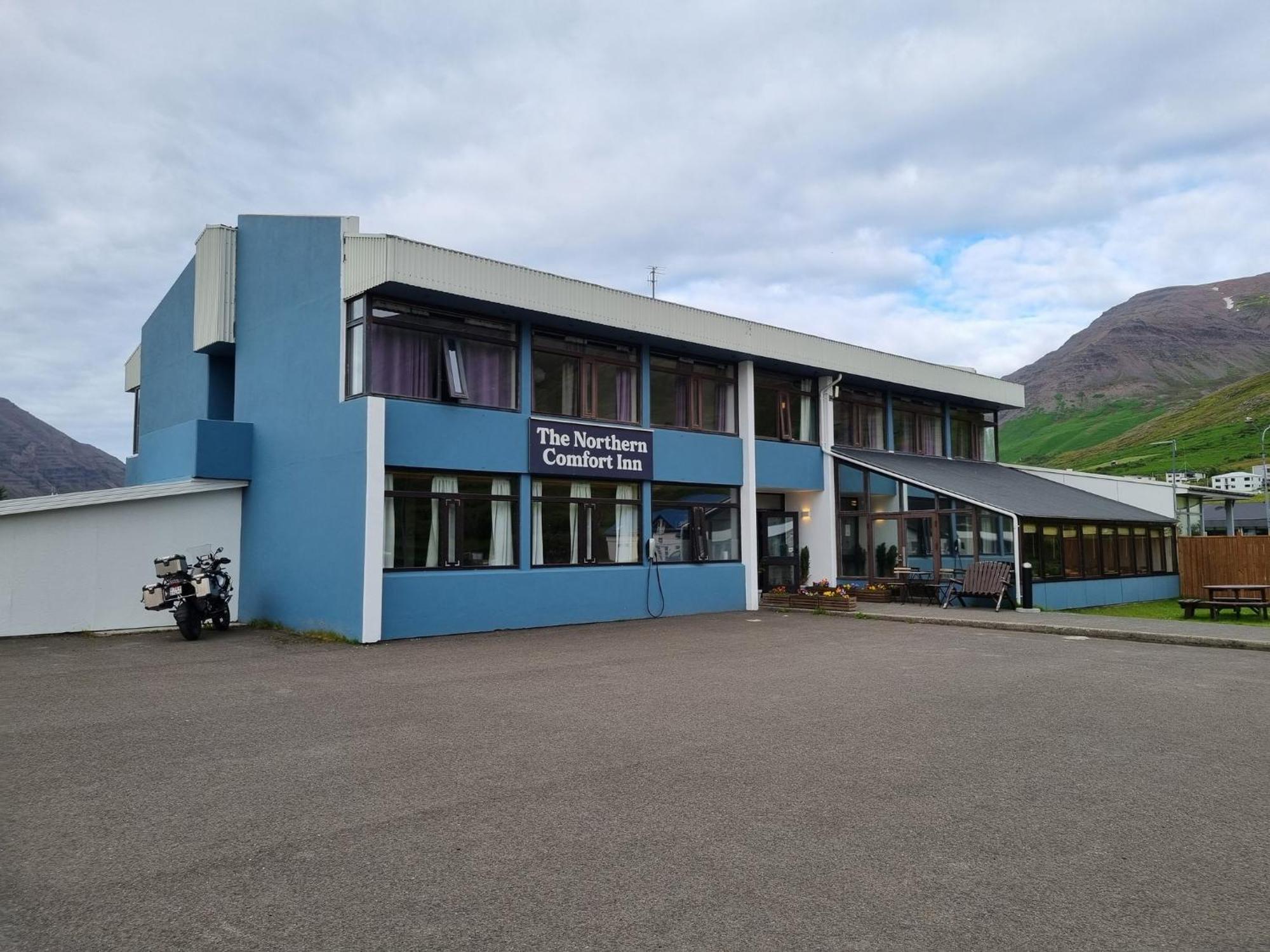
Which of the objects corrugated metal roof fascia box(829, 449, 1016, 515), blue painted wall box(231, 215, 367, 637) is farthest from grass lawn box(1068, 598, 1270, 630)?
blue painted wall box(231, 215, 367, 637)

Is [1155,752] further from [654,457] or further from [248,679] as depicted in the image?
[654,457]

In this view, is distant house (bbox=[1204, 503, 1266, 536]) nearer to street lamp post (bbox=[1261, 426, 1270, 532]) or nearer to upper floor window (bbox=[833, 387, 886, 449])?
street lamp post (bbox=[1261, 426, 1270, 532])

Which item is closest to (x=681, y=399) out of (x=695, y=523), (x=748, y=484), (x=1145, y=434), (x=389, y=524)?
(x=748, y=484)

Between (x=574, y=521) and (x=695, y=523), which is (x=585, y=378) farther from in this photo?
(x=695, y=523)

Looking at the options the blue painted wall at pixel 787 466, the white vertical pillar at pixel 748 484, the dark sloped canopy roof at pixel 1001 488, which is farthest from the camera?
the blue painted wall at pixel 787 466

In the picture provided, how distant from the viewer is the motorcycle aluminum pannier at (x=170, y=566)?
13.8 meters

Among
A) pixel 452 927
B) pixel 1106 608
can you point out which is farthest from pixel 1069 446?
pixel 452 927

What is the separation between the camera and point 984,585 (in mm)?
18297

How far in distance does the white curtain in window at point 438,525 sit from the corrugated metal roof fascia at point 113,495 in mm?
4222

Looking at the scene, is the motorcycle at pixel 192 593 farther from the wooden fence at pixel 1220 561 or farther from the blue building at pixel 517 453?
the wooden fence at pixel 1220 561

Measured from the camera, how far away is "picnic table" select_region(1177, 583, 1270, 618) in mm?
16703

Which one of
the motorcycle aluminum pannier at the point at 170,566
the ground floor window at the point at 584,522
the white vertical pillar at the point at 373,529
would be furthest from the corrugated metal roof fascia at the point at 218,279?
the ground floor window at the point at 584,522

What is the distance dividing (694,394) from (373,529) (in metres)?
7.84

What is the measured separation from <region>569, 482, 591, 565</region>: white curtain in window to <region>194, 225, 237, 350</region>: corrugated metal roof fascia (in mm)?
7055
